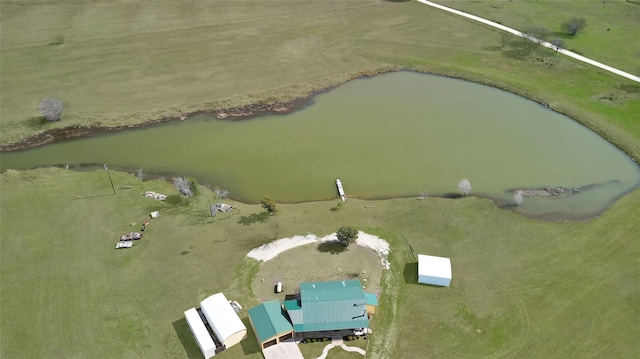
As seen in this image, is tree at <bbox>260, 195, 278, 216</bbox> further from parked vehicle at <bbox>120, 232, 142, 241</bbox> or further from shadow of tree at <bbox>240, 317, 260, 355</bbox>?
shadow of tree at <bbox>240, 317, 260, 355</bbox>

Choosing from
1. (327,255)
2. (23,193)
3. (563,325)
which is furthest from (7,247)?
(563,325)

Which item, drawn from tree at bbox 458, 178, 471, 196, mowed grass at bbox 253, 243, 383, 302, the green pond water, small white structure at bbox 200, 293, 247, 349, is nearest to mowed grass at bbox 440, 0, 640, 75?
the green pond water

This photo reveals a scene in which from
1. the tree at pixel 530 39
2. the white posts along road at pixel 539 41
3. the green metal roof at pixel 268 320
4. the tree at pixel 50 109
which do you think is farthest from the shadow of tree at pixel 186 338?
the white posts along road at pixel 539 41

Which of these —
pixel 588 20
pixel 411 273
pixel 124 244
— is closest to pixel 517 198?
pixel 411 273

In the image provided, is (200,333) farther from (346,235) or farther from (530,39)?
(530,39)

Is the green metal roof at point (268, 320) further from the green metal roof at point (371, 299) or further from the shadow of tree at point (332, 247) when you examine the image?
the shadow of tree at point (332, 247)

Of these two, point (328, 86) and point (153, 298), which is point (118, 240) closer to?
point (153, 298)
